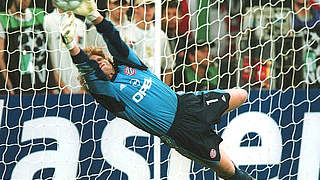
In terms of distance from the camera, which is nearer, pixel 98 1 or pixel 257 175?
pixel 98 1

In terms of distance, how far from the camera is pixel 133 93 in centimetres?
441

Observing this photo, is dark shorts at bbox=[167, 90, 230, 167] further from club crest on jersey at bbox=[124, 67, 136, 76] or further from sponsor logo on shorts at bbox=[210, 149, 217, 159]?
club crest on jersey at bbox=[124, 67, 136, 76]

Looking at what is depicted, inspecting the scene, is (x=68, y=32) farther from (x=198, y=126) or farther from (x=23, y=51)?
(x=23, y=51)

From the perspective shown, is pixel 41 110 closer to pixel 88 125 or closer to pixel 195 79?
pixel 88 125

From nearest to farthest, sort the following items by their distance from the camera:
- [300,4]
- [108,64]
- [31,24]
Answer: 1. [108,64]
2. [31,24]
3. [300,4]

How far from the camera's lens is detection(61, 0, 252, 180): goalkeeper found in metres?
4.30

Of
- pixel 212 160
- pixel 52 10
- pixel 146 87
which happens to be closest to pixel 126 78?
pixel 146 87

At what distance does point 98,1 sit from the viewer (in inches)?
209

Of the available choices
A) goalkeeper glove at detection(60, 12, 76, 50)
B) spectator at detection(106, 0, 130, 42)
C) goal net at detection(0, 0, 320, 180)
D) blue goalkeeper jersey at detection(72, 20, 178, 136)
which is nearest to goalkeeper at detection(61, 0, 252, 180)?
blue goalkeeper jersey at detection(72, 20, 178, 136)

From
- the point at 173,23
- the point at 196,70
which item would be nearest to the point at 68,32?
the point at 173,23

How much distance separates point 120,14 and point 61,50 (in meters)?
0.54

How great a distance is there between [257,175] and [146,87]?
1.69 metres

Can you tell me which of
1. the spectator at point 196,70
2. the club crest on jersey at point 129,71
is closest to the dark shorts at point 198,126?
the club crest on jersey at point 129,71

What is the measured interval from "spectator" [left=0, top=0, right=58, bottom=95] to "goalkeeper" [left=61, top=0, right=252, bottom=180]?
828 millimetres
